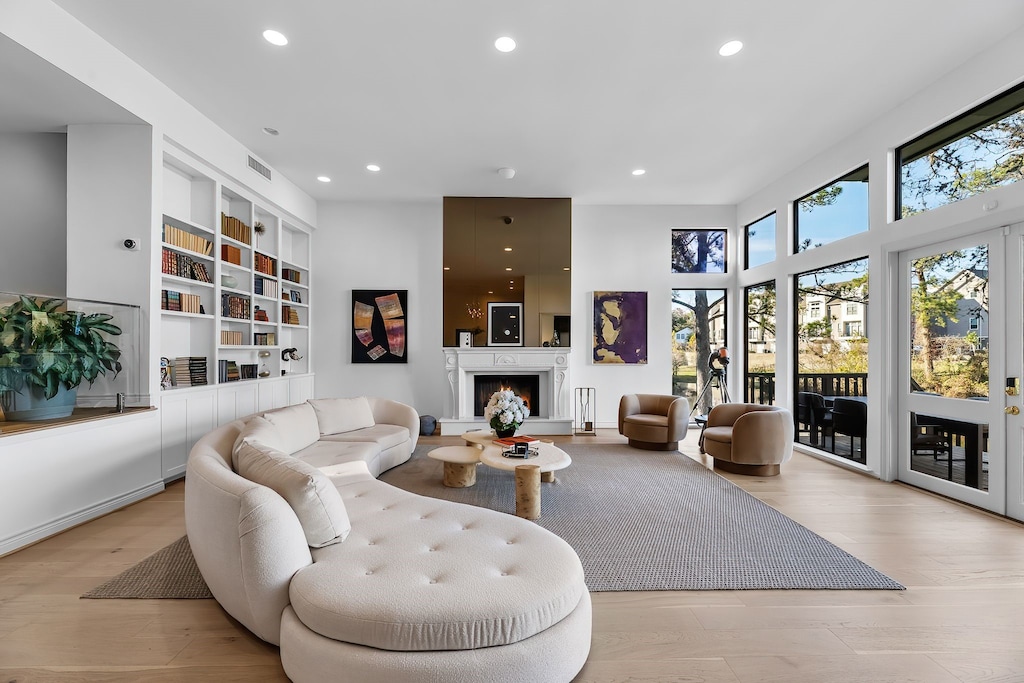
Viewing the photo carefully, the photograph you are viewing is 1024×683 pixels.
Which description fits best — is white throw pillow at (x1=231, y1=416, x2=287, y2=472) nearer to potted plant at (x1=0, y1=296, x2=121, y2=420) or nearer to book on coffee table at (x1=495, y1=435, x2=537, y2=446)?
potted plant at (x1=0, y1=296, x2=121, y2=420)

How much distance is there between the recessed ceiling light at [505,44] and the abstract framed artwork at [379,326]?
164 inches

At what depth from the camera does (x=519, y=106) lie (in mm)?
4168

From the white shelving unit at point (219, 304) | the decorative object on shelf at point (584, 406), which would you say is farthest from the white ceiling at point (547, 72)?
the decorative object on shelf at point (584, 406)

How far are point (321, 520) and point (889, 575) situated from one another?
287 cm

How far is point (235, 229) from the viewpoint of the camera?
16.7 feet

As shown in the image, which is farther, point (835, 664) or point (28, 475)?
point (28, 475)

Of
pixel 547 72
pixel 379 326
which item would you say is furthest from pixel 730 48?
pixel 379 326

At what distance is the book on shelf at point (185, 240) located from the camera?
13.5 feet

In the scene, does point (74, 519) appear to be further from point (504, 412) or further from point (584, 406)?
point (584, 406)

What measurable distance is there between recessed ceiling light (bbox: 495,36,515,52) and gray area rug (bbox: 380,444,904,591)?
330 centimetres

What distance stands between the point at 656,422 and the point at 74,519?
16.9 feet

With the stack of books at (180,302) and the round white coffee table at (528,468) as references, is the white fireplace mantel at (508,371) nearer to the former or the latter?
the round white coffee table at (528,468)

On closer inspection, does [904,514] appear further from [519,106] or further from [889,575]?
[519,106]

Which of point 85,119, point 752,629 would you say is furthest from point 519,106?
point 752,629
